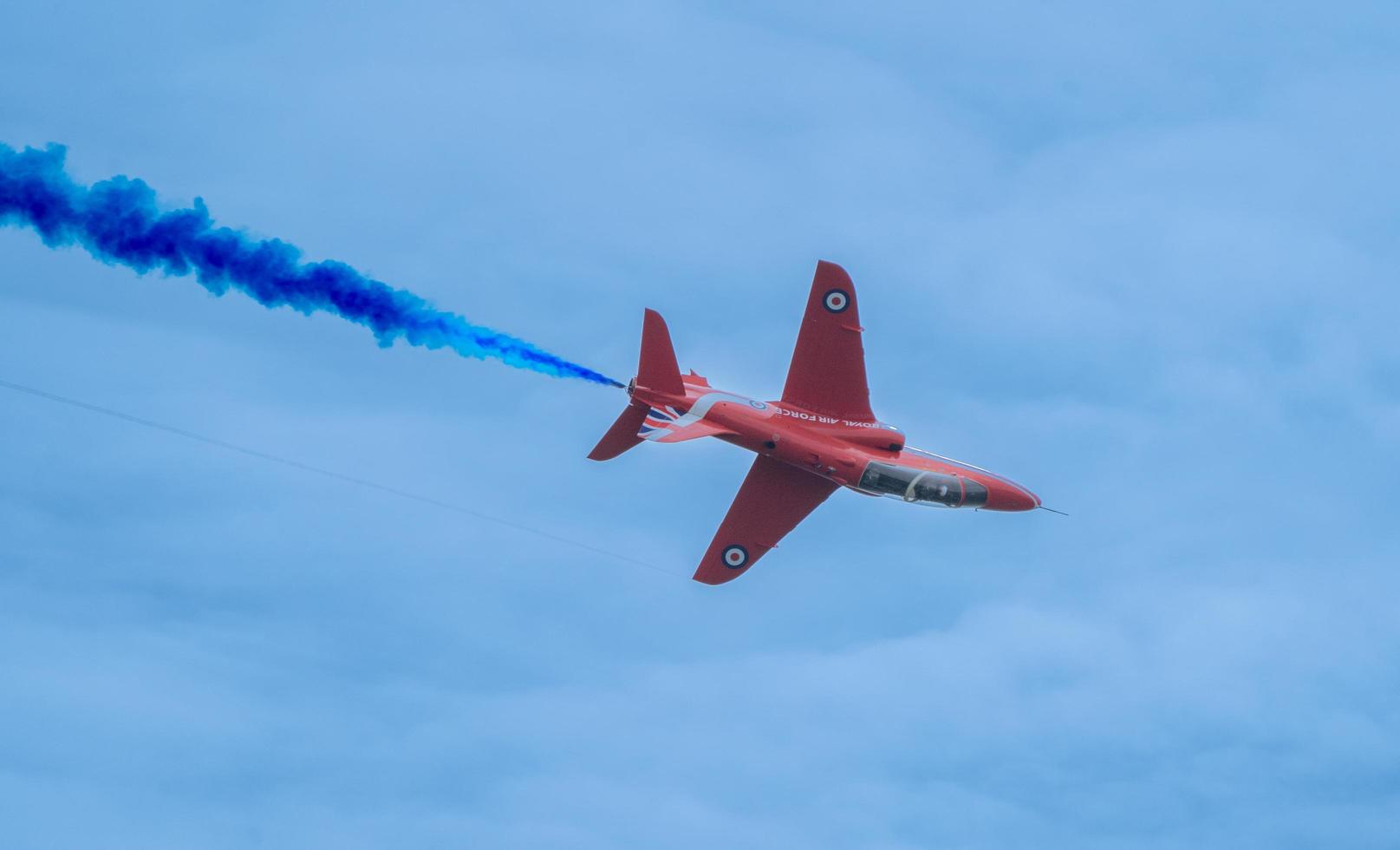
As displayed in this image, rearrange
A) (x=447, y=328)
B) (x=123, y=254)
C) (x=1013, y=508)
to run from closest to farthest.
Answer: (x=123, y=254), (x=447, y=328), (x=1013, y=508)

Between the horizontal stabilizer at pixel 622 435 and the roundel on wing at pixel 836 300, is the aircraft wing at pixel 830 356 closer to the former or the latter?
the roundel on wing at pixel 836 300

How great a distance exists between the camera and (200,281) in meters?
57.3

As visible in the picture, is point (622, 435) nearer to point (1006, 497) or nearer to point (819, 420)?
point (819, 420)

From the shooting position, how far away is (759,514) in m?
65.2

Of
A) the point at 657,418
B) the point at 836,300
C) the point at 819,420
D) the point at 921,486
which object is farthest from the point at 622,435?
the point at 921,486

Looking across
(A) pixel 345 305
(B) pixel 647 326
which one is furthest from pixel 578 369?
(A) pixel 345 305

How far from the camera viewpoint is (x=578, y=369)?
61.1 m

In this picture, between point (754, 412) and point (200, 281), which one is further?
point (754, 412)

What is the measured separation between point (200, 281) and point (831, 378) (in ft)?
66.0

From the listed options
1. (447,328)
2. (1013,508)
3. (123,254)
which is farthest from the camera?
(1013,508)

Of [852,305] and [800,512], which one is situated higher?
[852,305]

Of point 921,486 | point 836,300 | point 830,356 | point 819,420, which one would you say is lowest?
point 921,486

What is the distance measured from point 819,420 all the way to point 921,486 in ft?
13.4

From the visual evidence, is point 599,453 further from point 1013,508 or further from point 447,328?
point 1013,508
